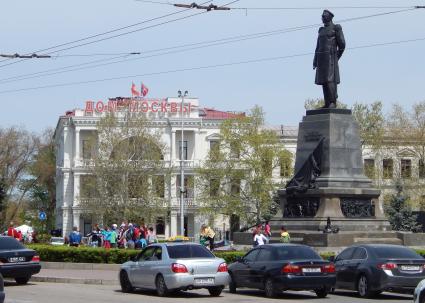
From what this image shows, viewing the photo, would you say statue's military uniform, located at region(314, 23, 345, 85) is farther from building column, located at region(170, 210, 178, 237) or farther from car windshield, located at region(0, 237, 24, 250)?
building column, located at region(170, 210, 178, 237)

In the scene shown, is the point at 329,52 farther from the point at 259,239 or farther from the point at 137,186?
the point at 137,186

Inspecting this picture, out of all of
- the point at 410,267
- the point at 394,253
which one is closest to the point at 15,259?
the point at 394,253

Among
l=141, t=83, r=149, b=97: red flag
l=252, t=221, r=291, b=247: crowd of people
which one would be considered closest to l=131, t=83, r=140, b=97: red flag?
l=141, t=83, r=149, b=97: red flag

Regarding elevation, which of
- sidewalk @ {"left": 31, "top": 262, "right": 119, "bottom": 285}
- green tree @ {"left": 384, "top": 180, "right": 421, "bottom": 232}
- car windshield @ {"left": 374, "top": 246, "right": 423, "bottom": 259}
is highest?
green tree @ {"left": 384, "top": 180, "right": 421, "bottom": 232}

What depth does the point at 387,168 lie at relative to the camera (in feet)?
257

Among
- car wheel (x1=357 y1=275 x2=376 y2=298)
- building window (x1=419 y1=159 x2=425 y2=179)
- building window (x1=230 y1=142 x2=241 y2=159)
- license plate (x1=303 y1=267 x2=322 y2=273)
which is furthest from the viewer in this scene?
building window (x1=230 y1=142 x2=241 y2=159)

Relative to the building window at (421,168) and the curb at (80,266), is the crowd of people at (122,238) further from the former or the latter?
the building window at (421,168)

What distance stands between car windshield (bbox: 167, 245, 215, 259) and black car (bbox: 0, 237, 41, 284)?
19.6 feet

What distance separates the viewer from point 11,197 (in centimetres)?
10831

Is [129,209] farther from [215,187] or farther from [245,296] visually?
[245,296]

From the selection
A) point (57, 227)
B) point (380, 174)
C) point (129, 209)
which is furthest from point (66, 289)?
point (57, 227)

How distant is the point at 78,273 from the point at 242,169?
152 ft

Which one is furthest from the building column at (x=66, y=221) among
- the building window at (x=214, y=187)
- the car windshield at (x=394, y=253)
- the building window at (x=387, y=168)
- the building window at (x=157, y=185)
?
the car windshield at (x=394, y=253)

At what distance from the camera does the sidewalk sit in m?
30.7
